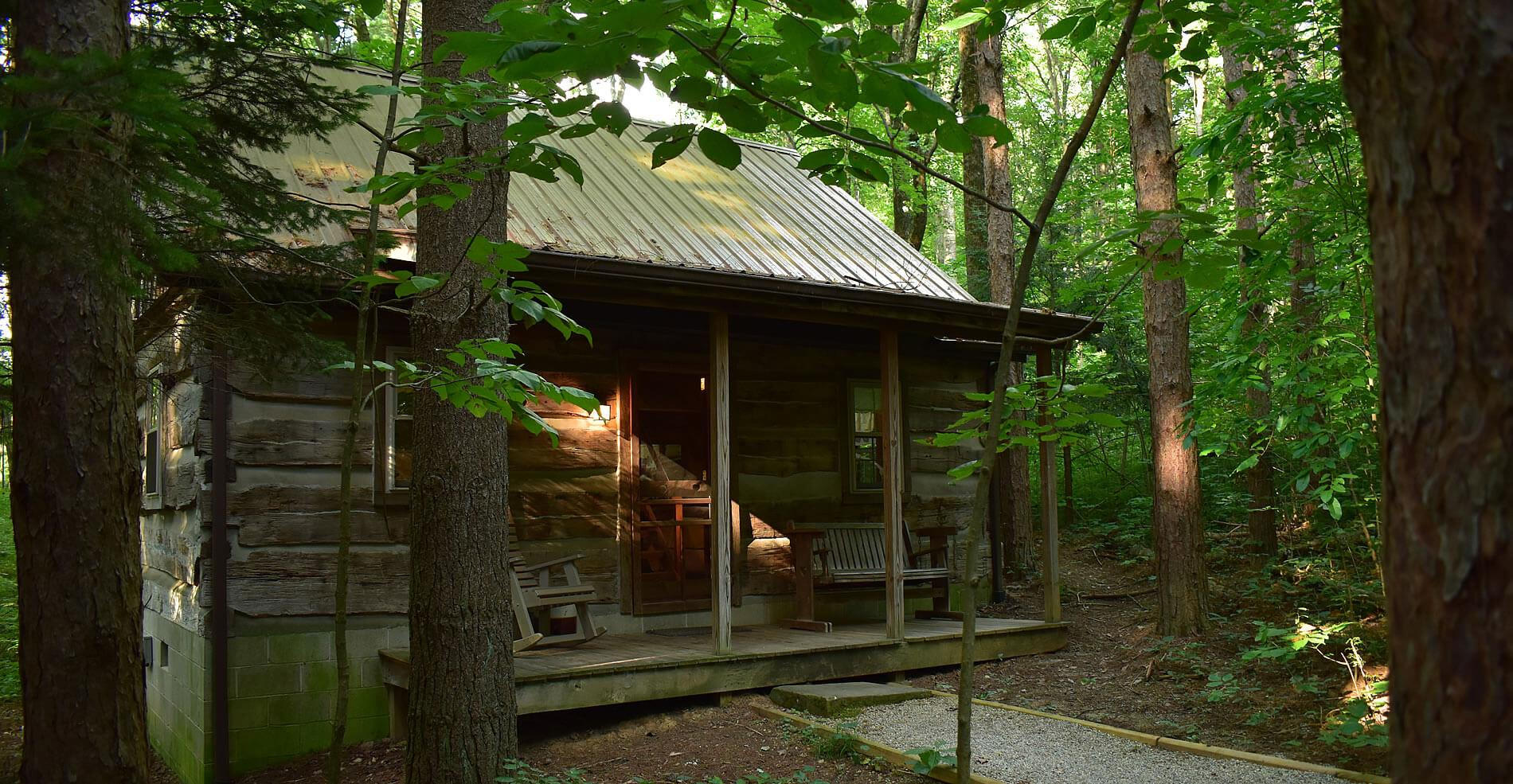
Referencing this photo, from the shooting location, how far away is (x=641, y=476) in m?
9.23

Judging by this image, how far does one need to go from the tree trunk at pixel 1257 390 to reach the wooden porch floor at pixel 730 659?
104 inches

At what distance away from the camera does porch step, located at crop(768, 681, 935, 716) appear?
23.2ft

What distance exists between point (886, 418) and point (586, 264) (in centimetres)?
286

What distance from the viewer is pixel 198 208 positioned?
4230 mm

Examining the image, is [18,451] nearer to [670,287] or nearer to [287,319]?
[287,319]

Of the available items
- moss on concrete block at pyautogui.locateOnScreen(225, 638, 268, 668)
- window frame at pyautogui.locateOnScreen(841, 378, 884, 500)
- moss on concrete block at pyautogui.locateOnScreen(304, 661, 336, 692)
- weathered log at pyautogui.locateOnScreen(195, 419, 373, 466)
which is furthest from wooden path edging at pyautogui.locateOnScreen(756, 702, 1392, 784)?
weathered log at pyautogui.locateOnScreen(195, 419, 373, 466)

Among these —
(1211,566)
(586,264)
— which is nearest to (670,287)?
(586,264)

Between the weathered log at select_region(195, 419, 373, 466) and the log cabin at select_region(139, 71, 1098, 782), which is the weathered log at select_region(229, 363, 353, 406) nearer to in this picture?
the log cabin at select_region(139, 71, 1098, 782)

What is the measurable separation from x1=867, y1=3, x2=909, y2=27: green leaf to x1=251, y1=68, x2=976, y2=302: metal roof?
545 centimetres

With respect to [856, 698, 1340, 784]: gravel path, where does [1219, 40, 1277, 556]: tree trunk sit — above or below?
above

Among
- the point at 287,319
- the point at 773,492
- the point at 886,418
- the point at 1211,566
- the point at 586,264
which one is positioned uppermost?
the point at 586,264

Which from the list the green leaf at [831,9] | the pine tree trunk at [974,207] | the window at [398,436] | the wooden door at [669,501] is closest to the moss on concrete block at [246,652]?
the window at [398,436]

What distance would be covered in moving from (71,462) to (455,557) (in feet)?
6.52

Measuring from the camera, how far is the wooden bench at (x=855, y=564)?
897cm
